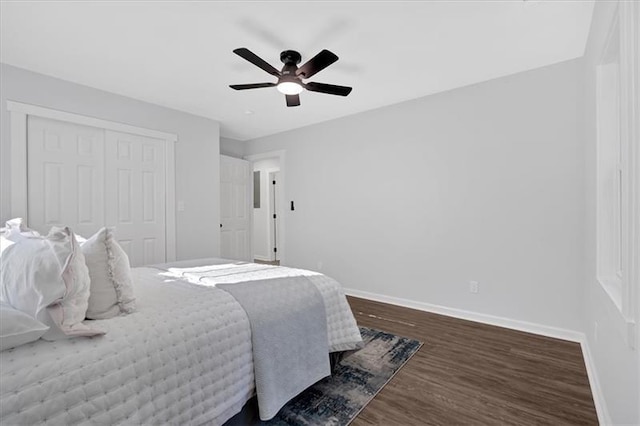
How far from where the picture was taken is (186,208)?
154 inches

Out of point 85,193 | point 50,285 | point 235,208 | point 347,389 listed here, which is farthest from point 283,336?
point 235,208

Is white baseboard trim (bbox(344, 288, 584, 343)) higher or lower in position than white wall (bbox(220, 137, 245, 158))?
lower

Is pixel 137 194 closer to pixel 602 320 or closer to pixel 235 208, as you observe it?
pixel 235 208

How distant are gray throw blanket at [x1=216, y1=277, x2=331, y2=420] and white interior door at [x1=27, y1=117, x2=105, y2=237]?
2.26m

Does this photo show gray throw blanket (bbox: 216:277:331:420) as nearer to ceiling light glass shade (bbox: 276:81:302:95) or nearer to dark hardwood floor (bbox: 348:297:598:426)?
dark hardwood floor (bbox: 348:297:598:426)

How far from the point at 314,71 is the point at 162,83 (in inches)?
68.9

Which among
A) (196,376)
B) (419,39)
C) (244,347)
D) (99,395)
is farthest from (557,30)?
(99,395)

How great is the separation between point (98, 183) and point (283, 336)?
9.36 feet

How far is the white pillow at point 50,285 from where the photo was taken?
1.07 m

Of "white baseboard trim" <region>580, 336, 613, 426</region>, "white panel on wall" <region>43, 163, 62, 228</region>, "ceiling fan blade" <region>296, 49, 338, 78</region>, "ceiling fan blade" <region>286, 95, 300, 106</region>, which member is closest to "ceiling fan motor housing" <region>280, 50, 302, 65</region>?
"ceiling fan blade" <region>296, 49, 338, 78</region>

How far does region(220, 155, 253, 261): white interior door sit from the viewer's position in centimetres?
493

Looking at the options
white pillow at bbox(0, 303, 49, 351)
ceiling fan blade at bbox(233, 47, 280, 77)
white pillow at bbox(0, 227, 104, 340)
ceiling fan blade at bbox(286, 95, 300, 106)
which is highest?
ceiling fan blade at bbox(233, 47, 280, 77)

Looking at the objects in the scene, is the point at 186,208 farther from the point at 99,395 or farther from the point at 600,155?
the point at 600,155

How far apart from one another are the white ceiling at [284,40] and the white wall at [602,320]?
1.16 feet
